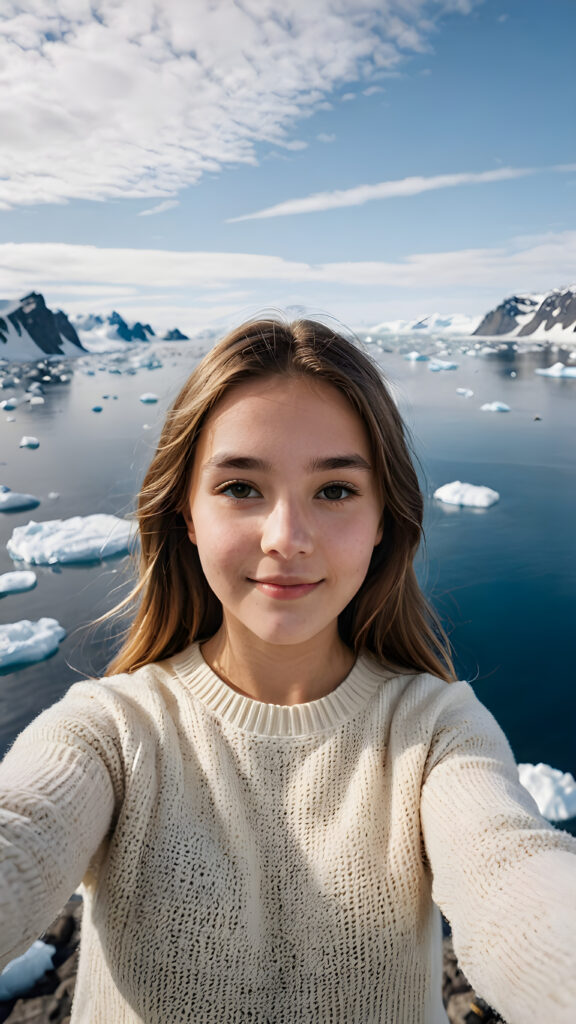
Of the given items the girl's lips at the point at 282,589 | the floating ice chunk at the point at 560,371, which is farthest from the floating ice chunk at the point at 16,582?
the floating ice chunk at the point at 560,371

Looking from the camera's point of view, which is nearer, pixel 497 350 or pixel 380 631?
pixel 380 631

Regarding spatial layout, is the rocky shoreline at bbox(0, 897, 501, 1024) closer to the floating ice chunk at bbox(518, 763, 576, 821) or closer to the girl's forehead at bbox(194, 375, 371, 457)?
the floating ice chunk at bbox(518, 763, 576, 821)

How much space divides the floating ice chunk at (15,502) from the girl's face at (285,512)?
267 inches

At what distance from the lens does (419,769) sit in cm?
102

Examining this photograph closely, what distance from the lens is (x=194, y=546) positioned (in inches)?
55.7

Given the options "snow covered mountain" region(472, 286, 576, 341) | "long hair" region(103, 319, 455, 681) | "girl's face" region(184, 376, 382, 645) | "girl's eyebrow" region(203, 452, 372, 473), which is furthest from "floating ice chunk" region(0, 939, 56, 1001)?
"snow covered mountain" region(472, 286, 576, 341)

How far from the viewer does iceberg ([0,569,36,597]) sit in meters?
5.11

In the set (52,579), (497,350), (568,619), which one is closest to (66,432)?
(52,579)

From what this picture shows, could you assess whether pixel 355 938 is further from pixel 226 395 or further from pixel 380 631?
pixel 226 395

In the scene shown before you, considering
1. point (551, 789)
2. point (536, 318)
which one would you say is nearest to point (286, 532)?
point (551, 789)

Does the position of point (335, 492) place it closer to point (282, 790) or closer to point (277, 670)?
point (277, 670)

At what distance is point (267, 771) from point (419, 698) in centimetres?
30

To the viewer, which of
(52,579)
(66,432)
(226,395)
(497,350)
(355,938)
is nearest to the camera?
(355,938)

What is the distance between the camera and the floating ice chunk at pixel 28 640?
160 inches
